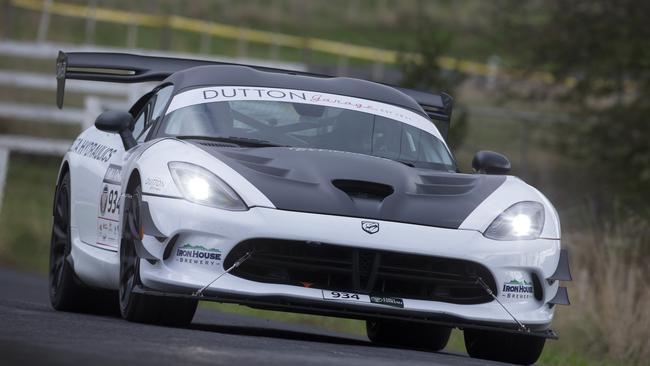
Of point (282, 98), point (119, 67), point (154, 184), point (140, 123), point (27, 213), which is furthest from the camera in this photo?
point (27, 213)

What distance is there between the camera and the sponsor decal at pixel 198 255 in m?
8.60

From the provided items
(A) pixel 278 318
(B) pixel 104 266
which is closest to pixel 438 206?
(B) pixel 104 266

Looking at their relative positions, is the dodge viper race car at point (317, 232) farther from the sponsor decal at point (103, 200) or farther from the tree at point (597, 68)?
the tree at point (597, 68)

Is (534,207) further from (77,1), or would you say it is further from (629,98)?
(77,1)

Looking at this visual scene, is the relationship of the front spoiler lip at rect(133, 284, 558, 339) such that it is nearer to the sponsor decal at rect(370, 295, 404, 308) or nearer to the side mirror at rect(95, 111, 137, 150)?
the sponsor decal at rect(370, 295, 404, 308)

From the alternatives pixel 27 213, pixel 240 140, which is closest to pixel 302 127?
pixel 240 140

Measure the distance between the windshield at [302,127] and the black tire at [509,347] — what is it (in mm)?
1080

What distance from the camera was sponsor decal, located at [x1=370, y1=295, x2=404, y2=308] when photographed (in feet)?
28.5

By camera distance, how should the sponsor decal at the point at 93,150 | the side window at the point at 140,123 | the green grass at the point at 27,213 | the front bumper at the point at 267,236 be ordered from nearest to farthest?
1. the front bumper at the point at 267,236
2. the sponsor decal at the point at 93,150
3. the side window at the point at 140,123
4. the green grass at the point at 27,213

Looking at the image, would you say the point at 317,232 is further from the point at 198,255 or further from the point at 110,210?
the point at 110,210

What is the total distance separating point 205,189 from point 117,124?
5.37 feet

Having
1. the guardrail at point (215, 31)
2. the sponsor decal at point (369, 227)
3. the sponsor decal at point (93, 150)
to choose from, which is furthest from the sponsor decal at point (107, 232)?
the guardrail at point (215, 31)

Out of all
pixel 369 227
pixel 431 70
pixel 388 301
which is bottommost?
pixel 431 70

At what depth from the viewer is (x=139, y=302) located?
8859 mm
